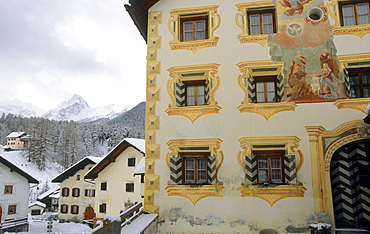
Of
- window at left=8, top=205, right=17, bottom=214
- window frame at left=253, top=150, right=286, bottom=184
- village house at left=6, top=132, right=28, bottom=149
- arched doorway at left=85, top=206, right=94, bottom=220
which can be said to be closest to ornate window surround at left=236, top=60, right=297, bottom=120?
window frame at left=253, top=150, right=286, bottom=184

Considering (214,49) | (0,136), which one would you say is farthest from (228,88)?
(0,136)

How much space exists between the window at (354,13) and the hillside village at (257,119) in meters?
0.04

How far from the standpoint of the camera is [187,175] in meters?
11.5

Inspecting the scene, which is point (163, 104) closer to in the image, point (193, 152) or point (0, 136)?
point (193, 152)

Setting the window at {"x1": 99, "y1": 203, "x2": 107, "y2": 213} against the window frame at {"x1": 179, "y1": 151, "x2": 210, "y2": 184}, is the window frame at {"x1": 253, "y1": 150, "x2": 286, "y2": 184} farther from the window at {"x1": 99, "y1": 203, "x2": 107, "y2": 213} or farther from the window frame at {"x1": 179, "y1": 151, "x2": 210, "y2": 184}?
the window at {"x1": 99, "y1": 203, "x2": 107, "y2": 213}

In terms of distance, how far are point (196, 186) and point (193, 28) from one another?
607cm

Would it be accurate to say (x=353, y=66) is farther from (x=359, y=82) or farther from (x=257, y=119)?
(x=257, y=119)

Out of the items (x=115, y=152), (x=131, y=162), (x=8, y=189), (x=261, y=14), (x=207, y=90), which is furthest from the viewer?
(x=8, y=189)

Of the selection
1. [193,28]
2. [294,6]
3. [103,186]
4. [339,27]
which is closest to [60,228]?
[103,186]

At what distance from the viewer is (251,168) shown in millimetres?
11023

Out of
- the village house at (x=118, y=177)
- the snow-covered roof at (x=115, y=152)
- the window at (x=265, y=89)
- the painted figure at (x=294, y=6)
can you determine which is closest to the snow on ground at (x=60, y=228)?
the village house at (x=118, y=177)

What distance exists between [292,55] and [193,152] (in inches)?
197

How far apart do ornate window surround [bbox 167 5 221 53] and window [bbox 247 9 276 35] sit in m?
1.24

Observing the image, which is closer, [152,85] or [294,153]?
[294,153]
